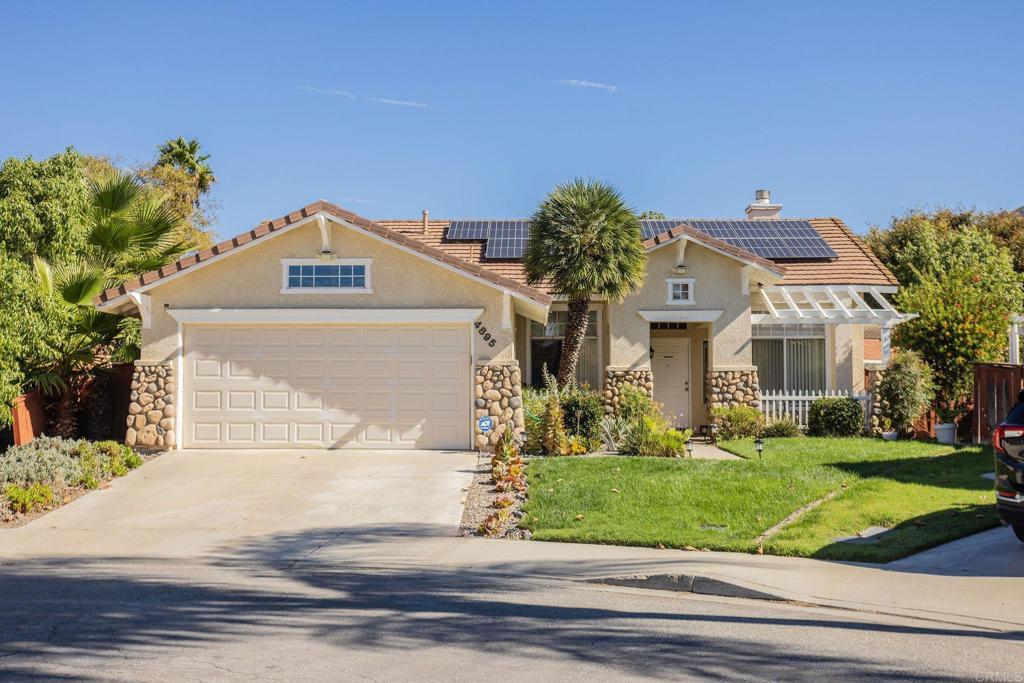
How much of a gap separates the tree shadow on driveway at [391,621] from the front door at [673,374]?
13503 millimetres

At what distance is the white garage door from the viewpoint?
16.9 meters

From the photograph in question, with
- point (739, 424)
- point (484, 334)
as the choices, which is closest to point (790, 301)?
point (739, 424)

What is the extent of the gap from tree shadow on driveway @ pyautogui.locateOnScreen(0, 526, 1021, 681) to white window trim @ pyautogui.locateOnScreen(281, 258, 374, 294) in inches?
312

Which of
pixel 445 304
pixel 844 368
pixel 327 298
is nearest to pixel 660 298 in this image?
pixel 844 368

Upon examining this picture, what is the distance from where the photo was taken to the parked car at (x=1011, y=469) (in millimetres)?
8727

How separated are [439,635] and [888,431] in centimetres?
1477

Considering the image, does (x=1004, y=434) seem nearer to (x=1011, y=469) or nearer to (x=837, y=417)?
(x=1011, y=469)

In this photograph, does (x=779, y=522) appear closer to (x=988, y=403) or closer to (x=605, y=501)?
(x=605, y=501)

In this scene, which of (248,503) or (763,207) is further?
(763,207)

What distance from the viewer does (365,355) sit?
17.0m

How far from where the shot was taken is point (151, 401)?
55.4 feet

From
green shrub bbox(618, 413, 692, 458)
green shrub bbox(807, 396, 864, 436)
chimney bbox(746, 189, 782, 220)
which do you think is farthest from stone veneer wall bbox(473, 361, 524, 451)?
chimney bbox(746, 189, 782, 220)

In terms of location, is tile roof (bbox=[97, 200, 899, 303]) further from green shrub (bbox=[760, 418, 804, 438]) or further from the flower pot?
the flower pot

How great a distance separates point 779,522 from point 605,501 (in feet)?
7.29
